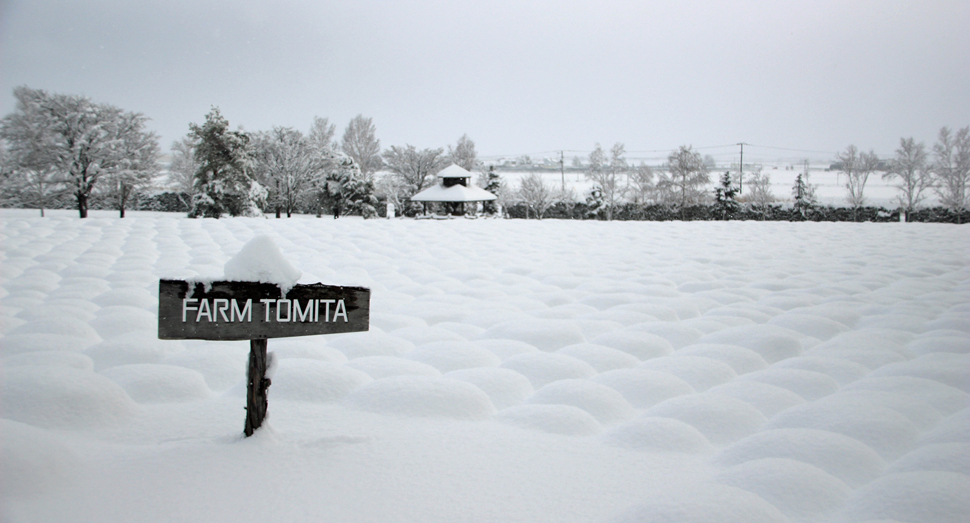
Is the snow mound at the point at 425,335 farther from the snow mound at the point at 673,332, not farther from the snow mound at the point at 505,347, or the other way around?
the snow mound at the point at 673,332

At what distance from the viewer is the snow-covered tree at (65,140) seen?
18.4 metres

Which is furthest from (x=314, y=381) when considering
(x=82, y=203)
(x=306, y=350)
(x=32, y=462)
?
(x=82, y=203)

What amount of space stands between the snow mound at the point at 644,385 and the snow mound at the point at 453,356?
615 mm

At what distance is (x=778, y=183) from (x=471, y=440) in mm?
46067

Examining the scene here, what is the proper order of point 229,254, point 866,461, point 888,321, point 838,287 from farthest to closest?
point 229,254, point 838,287, point 888,321, point 866,461

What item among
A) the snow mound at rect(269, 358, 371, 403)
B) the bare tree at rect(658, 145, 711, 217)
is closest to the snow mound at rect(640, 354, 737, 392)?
the snow mound at rect(269, 358, 371, 403)

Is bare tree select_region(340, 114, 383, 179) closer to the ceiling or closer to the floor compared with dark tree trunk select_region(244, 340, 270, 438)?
closer to the ceiling

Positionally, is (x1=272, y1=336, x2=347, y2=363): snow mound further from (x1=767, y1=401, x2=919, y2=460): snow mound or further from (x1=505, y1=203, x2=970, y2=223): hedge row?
(x1=505, y1=203, x2=970, y2=223): hedge row

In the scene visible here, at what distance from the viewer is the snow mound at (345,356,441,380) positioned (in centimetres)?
271

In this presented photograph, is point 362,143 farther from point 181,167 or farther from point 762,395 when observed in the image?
point 762,395

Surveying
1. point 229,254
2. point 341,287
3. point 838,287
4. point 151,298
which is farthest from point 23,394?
point 838,287

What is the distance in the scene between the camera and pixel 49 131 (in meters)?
18.5

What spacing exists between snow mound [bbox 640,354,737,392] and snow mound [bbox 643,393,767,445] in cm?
27

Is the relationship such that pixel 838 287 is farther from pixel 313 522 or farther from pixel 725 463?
pixel 313 522
